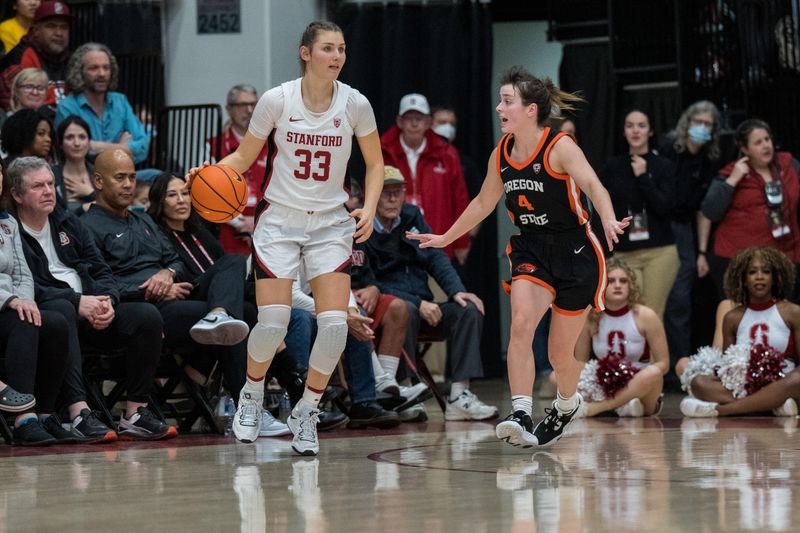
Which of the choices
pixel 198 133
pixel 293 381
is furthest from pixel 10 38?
pixel 293 381

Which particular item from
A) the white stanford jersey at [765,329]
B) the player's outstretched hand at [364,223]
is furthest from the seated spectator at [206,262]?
the white stanford jersey at [765,329]

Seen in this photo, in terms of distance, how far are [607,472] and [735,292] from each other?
11.1 ft

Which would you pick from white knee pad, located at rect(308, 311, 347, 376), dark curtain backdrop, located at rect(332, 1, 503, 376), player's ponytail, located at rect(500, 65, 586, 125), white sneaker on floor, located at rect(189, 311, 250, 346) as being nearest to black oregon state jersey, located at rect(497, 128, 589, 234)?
player's ponytail, located at rect(500, 65, 586, 125)

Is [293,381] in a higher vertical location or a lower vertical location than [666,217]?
lower

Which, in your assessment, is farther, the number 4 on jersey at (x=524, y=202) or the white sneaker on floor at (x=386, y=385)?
the white sneaker on floor at (x=386, y=385)

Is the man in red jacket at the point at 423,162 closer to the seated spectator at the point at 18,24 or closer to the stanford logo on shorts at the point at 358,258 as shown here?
the stanford logo on shorts at the point at 358,258

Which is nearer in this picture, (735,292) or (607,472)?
(607,472)

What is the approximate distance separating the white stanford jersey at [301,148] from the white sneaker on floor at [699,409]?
2.95 meters

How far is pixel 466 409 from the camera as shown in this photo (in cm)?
721

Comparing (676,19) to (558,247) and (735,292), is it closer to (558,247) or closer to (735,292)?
(735,292)

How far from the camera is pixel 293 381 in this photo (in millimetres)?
6492

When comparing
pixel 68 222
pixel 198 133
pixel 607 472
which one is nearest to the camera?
pixel 607 472

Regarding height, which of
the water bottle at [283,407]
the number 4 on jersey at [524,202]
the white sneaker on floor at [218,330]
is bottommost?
the water bottle at [283,407]

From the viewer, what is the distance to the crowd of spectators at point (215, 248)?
5832 mm
